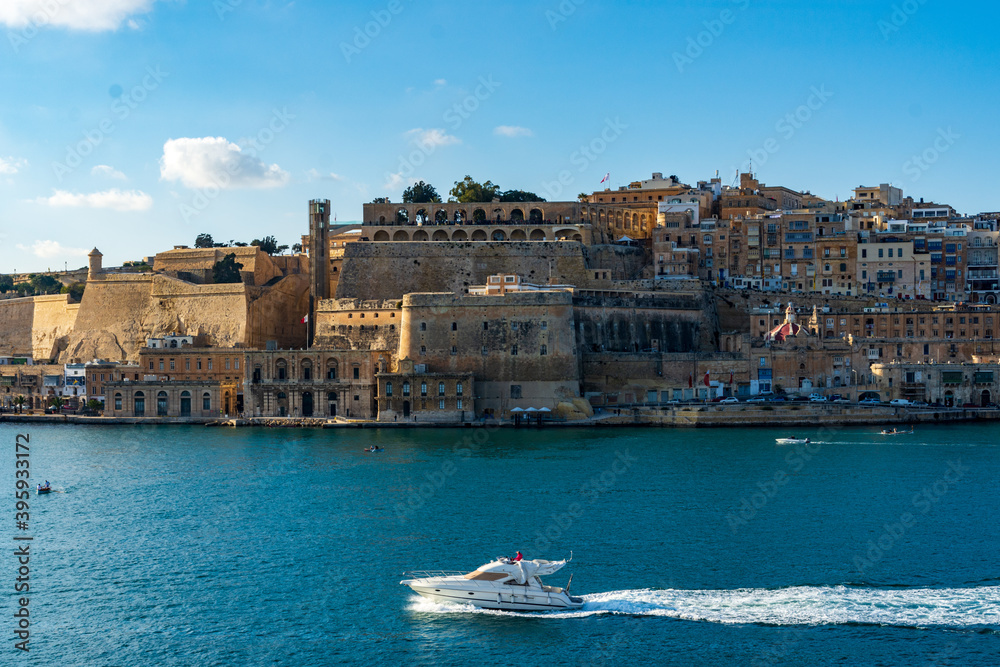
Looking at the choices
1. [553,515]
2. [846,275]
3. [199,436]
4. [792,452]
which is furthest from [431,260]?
[553,515]

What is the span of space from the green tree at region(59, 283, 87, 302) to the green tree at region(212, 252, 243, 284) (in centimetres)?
1017

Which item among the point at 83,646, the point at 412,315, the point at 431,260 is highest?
the point at 431,260

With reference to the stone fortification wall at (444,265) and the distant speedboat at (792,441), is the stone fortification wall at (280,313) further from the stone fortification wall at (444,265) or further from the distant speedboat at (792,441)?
the distant speedboat at (792,441)

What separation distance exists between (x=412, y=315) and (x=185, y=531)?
2509cm

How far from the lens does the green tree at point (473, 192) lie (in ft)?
233

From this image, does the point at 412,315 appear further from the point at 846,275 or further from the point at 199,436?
the point at 846,275

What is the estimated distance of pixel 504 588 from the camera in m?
21.0

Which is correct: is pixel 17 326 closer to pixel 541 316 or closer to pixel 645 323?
pixel 541 316

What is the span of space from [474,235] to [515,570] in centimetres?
4640

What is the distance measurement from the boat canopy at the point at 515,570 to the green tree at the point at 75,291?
55.2 metres

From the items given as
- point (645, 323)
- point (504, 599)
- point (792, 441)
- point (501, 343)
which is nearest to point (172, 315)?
point (501, 343)

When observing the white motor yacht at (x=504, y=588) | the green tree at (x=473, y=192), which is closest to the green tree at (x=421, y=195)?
the green tree at (x=473, y=192)

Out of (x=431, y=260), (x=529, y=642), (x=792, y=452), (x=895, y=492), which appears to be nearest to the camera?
(x=529, y=642)

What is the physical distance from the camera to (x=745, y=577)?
22.5 metres
